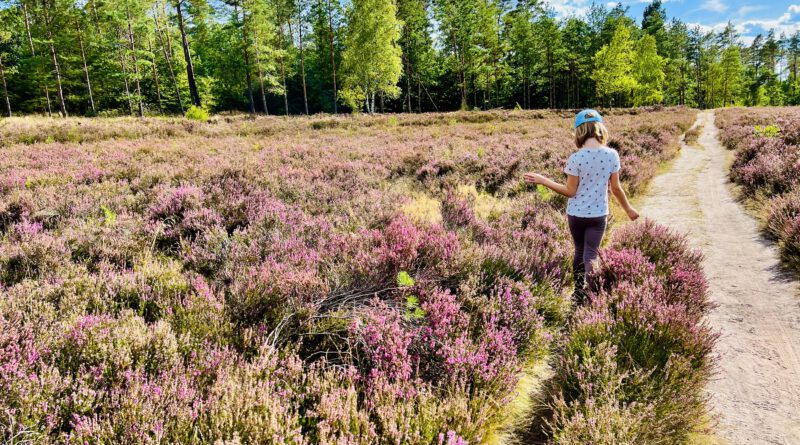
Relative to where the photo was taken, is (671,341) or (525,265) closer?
(671,341)

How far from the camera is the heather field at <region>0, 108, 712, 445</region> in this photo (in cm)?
210

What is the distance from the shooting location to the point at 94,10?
35062 mm

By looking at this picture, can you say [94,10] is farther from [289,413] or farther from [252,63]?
[289,413]

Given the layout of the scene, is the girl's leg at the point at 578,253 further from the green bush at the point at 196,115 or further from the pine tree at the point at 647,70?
the pine tree at the point at 647,70

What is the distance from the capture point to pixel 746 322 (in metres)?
3.83

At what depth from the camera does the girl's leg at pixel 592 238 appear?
4.03 metres

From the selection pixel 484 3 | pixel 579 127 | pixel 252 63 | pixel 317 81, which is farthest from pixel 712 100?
pixel 579 127

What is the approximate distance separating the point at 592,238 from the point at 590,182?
59 cm

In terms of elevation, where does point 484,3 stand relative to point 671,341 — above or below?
above

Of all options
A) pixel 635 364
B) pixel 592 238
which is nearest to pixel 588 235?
pixel 592 238

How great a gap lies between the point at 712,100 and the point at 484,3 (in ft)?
169

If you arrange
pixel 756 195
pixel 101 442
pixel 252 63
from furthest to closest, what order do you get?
pixel 252 63 → pixel 756 195 → pixel 101 442

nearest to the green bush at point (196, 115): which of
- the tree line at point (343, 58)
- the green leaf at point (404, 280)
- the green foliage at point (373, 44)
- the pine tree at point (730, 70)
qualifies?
the tree line at point (343, 58)

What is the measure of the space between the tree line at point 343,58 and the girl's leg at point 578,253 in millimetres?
32847
